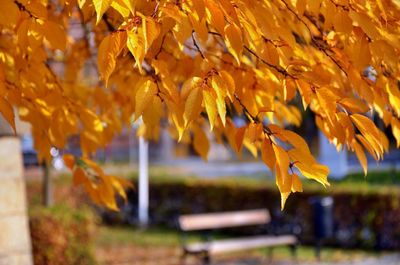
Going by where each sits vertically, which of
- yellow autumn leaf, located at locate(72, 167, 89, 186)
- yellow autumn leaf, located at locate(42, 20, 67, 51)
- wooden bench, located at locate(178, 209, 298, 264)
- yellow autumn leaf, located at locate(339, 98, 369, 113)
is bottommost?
wooden bench, located at locate(178, 209, 298, 264)

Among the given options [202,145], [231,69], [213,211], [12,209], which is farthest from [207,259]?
[231,69]

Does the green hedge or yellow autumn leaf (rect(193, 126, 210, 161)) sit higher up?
yellow autumn leaf (rect(193, 126, 210, 161))

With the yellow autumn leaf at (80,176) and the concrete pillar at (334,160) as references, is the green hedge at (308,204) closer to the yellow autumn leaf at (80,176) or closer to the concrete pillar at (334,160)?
the concrete pillar at (334,160)

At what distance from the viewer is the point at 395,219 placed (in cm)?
1484

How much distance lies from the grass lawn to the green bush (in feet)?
7.24

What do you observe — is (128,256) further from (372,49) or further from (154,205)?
(372,49)

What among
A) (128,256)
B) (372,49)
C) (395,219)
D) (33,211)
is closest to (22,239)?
(33,211)

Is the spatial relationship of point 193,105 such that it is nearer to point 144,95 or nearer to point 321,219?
point 144,95

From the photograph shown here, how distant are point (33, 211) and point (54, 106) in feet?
20.4

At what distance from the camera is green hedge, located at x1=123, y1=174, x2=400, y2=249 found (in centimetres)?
1495

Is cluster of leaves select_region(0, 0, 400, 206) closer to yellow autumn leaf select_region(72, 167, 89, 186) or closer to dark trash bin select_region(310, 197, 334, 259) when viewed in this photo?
yellow autumn leaf select_region(72, 167, 89, 186)

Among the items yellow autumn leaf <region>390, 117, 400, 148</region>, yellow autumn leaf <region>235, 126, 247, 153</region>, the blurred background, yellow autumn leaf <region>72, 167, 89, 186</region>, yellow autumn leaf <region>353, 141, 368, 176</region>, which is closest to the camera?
yellow autumn leaf <region>235, 126, 247, 153</region>

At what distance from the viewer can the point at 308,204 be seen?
16.1m

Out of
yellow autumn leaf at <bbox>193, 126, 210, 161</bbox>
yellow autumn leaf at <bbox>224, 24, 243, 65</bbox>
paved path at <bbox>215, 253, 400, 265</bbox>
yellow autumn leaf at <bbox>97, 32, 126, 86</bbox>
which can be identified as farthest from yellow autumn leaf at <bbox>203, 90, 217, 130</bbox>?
paved path at <bbox>215, 253, 400, 265</bbox>
